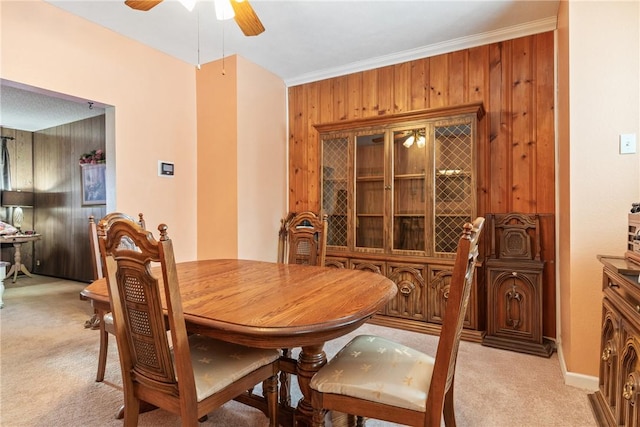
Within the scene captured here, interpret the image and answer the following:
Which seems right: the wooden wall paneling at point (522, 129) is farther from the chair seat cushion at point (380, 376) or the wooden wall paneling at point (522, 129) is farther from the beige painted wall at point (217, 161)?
the beige painted wall at point (217, 161)

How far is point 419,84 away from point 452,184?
113 cm

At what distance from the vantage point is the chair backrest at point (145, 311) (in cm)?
109

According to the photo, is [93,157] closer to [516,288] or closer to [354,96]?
[354,96]

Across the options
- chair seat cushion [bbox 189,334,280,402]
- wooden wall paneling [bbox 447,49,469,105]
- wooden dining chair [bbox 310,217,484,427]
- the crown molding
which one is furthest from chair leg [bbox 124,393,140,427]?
the crown molding

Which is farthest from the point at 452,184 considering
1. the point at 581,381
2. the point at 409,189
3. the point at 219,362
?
the point at 219,362

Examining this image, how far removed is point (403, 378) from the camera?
1234mm

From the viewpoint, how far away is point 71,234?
5348 mm

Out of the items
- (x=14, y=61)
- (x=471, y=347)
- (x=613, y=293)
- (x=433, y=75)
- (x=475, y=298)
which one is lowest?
(x=471, y=347)

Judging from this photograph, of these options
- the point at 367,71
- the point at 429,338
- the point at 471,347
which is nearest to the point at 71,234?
the point at 367,71

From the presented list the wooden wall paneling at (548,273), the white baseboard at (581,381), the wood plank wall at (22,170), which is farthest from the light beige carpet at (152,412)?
the wood plank wall at (22,170)

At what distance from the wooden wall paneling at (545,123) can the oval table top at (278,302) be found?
1910 millimetres

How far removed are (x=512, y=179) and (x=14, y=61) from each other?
13.3 ft

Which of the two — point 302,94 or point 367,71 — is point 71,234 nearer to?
point 302,94

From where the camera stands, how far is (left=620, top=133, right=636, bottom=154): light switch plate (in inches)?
75.4
